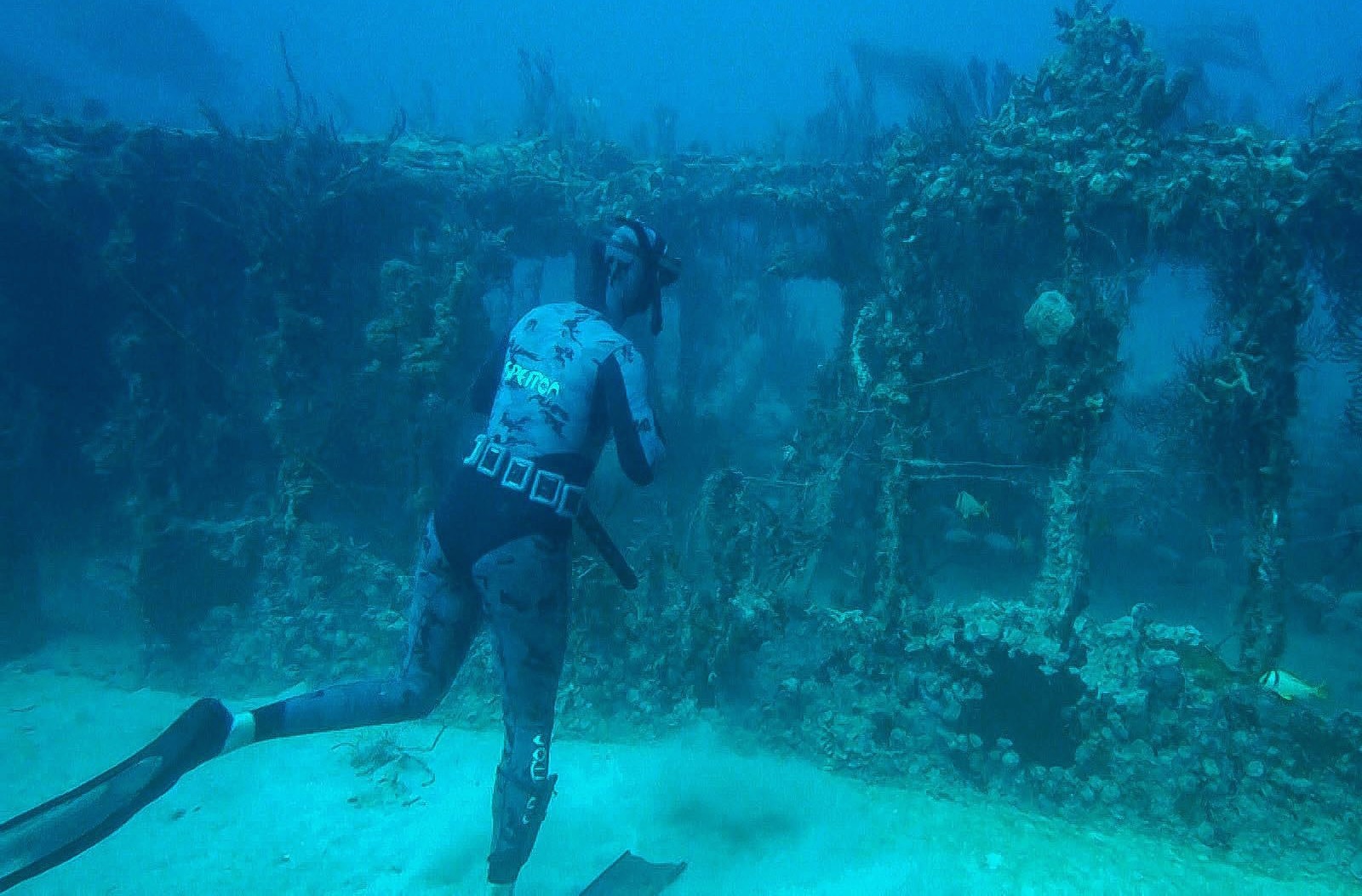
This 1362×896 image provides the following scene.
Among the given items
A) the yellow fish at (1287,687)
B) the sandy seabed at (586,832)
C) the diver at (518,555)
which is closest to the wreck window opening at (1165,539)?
the yellow fish at (1287,687)

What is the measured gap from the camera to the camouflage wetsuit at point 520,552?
3.41 meters

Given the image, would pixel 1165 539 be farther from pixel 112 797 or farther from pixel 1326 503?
pixel 112 797

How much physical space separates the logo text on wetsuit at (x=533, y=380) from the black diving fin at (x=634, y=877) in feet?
8.69

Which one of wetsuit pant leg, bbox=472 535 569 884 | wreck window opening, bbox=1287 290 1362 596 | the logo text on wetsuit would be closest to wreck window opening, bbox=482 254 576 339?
the logo text on wetsuit

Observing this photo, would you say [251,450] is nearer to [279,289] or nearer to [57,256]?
[279,289]

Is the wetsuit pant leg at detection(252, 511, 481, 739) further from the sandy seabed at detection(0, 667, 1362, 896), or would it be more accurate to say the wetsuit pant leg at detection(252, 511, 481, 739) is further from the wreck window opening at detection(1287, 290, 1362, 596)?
the wreck window opening at detection(1287, 290, 1362, 596)

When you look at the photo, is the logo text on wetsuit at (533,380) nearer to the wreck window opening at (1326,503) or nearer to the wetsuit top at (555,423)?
the wetsuit top at (555,423)

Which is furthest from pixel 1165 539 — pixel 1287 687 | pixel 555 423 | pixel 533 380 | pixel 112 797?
pixel 112 797

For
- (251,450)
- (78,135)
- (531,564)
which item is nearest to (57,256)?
(78,135)

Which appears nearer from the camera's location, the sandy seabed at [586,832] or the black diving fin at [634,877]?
the black diving fin at [634,877]

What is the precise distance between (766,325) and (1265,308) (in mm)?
10560

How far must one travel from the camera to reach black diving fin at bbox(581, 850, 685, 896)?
12.3ft

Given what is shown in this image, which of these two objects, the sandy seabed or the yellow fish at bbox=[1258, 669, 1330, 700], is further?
the yellow fish at bbox=[1258, 669, 1330, 700]

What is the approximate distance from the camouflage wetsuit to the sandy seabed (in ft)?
3.28
